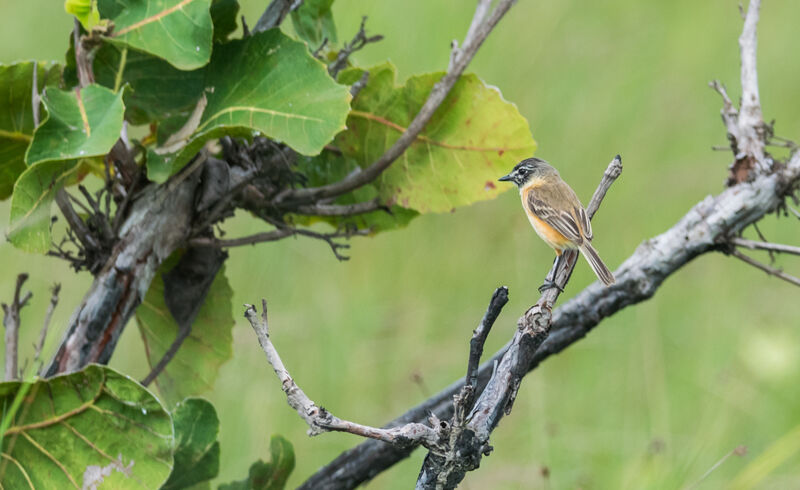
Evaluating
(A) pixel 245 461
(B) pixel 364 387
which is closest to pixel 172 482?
(A) pixel 245 461

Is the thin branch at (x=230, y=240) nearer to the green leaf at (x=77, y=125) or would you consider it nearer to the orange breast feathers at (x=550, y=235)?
the green leaf at (x=77, y=125)

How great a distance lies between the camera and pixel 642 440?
3467 mm

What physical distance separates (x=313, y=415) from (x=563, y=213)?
58cm

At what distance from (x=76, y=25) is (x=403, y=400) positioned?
105 inches

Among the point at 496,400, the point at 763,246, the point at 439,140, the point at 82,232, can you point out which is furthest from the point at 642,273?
the point at 82,232

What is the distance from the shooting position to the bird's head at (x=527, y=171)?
156 cm

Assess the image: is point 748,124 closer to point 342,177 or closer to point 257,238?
point 342,177

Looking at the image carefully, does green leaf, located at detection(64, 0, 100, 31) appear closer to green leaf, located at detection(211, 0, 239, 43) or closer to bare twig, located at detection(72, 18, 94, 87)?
bare twig, located at detection(72, 18, 94, 87)

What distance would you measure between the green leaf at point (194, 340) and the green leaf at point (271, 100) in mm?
538

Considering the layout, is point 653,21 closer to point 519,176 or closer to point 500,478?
point 500,478

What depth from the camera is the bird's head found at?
1562 millimetres

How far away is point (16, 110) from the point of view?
1599 mm

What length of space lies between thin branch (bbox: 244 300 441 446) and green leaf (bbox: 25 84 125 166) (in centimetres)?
43

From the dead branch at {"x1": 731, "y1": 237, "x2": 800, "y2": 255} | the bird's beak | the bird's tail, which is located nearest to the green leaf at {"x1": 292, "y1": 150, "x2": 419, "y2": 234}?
the bird's beak
